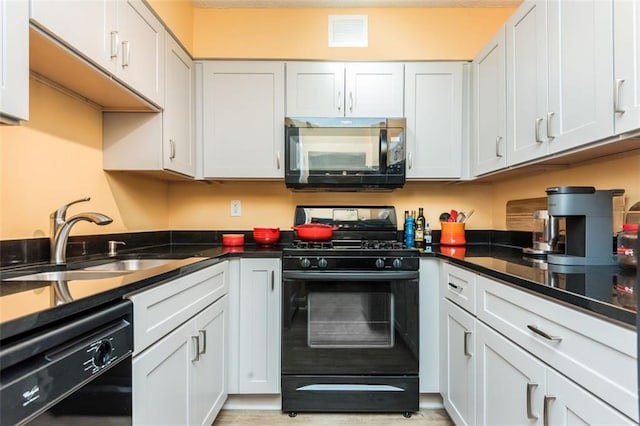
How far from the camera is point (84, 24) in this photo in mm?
1229

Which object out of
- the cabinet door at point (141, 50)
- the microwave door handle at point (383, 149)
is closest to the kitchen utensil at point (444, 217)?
the microwave door handle at point (383, 149)

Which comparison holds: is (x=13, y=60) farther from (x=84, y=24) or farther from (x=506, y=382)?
(x=506, y=382)

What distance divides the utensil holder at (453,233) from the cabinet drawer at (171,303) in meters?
1.53

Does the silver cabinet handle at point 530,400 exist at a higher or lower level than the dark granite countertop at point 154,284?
lower

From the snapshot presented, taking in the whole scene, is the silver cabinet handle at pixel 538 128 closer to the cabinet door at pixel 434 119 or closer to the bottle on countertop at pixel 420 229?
the cabinet door at pixel 434 119

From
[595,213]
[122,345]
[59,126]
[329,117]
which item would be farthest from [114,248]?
[595,213]

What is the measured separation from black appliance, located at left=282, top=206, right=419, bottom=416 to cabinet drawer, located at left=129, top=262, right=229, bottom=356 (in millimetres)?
439

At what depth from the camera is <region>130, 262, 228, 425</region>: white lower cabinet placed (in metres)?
1.09

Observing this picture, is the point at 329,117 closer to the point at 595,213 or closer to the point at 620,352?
the point at 595,213

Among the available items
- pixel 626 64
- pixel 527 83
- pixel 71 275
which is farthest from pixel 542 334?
pixel 71 275

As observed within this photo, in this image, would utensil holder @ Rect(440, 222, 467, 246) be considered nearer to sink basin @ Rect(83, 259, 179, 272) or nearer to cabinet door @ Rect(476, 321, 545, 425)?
cabinet door @ Rect(476, 321, 545, 425)

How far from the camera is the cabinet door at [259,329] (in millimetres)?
2041

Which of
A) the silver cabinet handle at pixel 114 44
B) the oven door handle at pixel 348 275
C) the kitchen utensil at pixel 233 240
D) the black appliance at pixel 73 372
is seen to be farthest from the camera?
the kitchen utensil at pixel 233 240

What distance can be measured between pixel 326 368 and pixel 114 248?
4.32ft
